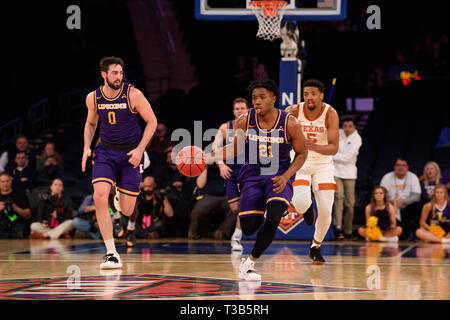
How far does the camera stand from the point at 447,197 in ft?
36.1

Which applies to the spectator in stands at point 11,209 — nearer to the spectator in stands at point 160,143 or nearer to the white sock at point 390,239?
the spectator in stands at point 160,143

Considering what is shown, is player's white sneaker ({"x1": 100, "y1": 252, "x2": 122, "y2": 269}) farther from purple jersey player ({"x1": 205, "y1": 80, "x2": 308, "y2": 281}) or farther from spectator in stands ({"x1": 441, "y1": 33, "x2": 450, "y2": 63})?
spectator in stands ({"x1": 441, "y1": 33, "x2": 450, "y2": 63})

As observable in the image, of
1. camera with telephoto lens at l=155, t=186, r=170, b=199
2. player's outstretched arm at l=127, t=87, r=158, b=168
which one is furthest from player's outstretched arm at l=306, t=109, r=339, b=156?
camera with telephoto lens at l=155, t=186, r=170, b=199

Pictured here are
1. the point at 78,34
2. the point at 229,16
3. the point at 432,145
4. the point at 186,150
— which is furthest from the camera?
the point at 78,34

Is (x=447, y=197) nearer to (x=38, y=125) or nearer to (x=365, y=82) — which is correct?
(x=365, y=82)

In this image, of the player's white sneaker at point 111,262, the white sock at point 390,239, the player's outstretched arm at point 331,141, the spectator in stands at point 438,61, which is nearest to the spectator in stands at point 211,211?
the white sock at point 390,239

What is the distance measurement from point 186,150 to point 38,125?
11602 millimetres

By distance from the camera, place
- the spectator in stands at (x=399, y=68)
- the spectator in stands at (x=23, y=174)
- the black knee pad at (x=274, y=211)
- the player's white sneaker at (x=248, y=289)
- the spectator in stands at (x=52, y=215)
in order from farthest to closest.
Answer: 1. the spectator in stands at (x=399, y=68)
2. the spectator in stands at (x=23, y=174)
3. the spectator in stands at (x=52, y=215)
4. the black knee pad at (x=274, y=211)
5. the player's white sneaker at (x=248, y=289)

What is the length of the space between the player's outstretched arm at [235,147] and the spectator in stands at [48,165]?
7.08 m

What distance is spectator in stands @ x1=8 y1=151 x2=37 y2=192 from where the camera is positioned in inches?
487

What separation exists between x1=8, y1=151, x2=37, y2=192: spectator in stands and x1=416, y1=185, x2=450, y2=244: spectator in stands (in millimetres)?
6871

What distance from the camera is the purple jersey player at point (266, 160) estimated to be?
5.98 meters

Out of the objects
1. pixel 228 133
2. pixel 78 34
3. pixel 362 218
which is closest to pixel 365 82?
pixel 362 218

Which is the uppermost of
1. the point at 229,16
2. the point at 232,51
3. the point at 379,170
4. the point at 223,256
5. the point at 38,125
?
the point at 232,51
